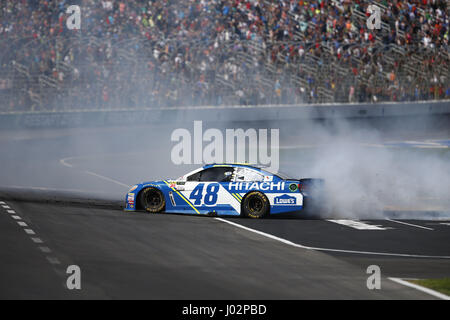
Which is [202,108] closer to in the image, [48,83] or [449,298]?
[48,83]

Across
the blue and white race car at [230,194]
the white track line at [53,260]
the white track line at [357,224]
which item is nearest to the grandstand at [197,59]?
the blue and white race car at [230,194]

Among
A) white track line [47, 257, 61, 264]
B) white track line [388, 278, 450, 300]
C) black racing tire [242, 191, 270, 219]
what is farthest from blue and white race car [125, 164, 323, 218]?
white track line [47, 257, 61, 264]

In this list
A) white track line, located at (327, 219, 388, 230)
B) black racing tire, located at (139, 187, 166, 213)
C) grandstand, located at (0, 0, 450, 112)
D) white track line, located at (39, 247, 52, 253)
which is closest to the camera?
white track line, located at (39, 247, 52, 253)

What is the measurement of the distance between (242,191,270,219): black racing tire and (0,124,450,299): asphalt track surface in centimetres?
32

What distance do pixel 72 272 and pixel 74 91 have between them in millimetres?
24610

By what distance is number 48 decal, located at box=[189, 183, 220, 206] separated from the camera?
1569 cm

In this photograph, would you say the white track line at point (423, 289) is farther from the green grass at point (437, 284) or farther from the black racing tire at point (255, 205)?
the black racing tire at point (255, 205)

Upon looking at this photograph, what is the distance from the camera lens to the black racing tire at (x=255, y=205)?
51.0 ft

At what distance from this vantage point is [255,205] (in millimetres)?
15688

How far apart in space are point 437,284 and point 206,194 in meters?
6.95

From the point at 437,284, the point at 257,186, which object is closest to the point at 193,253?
the point at 437,284

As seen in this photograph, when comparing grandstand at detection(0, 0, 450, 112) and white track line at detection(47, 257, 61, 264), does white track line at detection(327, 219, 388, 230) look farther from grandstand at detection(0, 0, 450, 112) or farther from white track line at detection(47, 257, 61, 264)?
grandstand at detection(0, 0, 450, 112)

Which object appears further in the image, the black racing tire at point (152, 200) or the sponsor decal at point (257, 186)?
the black racing tire at point (152, 200)

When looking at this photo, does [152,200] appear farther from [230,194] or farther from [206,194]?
[230,194]
